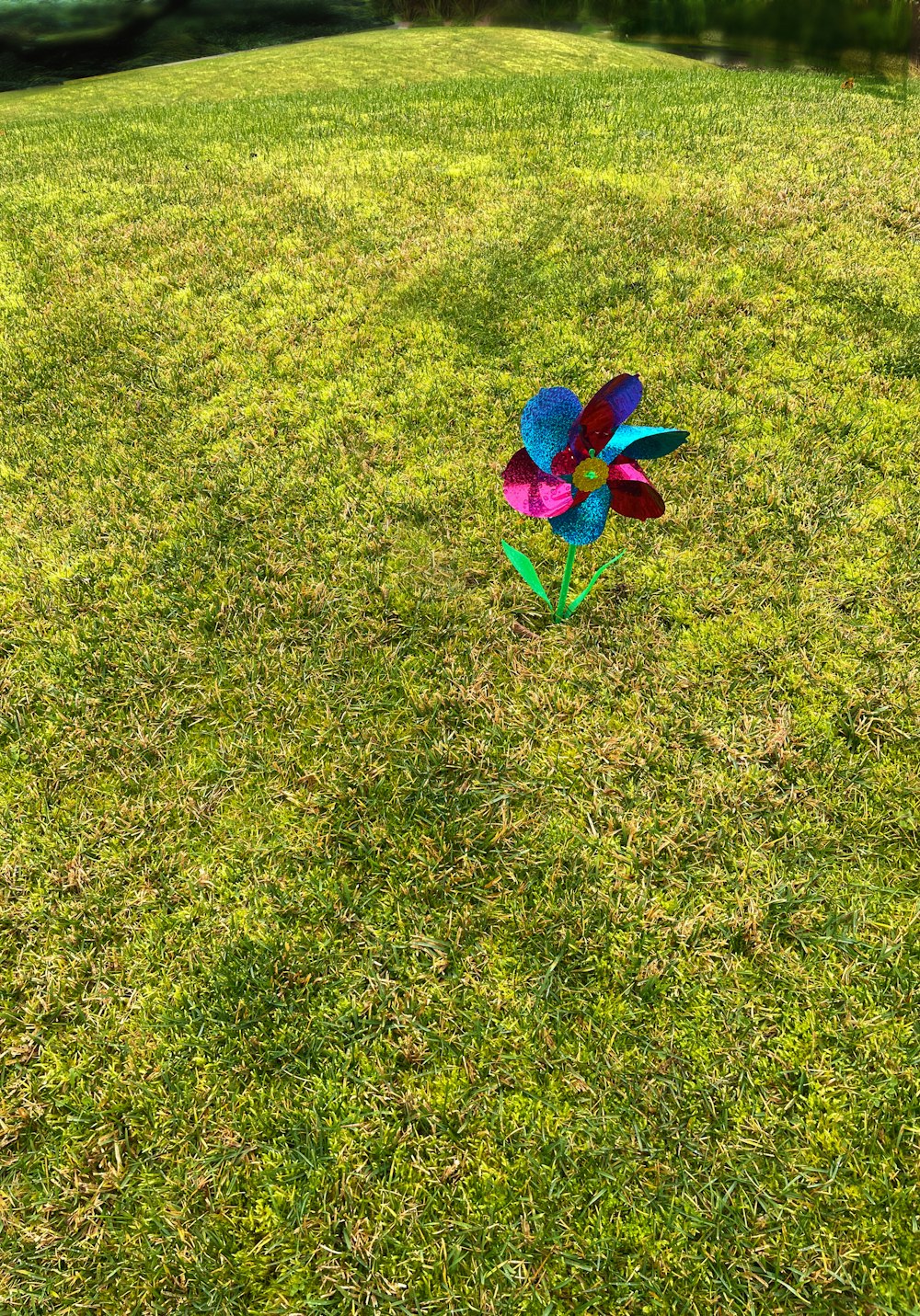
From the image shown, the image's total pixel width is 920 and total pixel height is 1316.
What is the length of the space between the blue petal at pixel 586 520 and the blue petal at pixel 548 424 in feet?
0.51

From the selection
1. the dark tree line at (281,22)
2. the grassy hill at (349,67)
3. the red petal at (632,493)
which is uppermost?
the dark tree line at (281,22)

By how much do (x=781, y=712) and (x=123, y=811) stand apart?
2.32m

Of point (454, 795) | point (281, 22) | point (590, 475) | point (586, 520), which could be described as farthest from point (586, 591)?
point (281, 22)

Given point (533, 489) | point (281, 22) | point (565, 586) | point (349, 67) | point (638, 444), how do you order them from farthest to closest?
point (281, 22) < point (349, 67) < point (565, 586) < point (533, 489) < point (638, 444)

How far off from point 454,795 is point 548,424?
48.7 inches

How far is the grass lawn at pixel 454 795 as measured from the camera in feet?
5.03

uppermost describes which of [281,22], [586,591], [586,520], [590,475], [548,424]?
[281,22]

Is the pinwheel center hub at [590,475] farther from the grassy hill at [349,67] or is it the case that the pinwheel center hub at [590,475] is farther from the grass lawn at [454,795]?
the grassy hill at [349,67]

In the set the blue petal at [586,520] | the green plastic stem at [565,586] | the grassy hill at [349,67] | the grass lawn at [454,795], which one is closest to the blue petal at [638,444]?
the blue petal at [586,520]

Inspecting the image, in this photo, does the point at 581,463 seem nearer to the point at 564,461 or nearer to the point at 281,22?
the point at 564,461

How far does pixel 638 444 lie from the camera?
202 centimetres

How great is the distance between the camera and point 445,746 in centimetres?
234

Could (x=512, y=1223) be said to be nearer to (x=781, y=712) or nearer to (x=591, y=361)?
(x=781, y=712)

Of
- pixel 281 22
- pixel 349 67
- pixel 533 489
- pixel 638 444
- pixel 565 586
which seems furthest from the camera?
pixel 281 22
